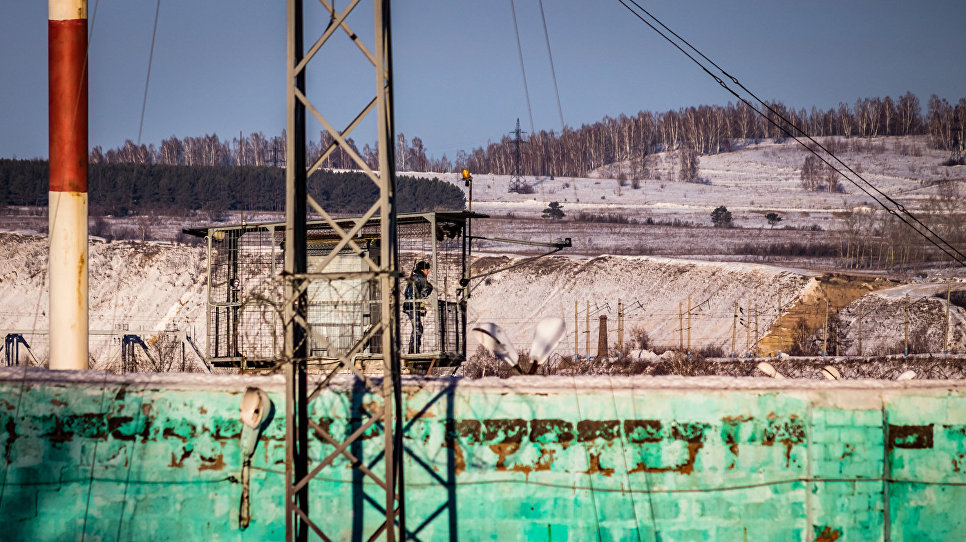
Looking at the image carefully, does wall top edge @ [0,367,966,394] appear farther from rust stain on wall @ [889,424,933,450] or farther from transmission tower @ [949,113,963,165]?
transmission tower @ [949,113,963,165]

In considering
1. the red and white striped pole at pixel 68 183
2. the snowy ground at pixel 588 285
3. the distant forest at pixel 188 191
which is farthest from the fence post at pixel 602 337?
the distant forest at pixel 188 191

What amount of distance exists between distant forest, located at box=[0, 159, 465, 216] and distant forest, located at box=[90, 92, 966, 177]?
136ft

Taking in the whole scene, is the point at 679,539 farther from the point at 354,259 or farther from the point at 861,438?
the point at 354,259

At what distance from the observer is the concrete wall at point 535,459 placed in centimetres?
886

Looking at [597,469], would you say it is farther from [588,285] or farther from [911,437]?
Result: [588,285]

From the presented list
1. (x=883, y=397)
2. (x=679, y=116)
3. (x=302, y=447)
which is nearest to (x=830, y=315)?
(x=883, y=397)

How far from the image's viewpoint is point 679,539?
351 inches

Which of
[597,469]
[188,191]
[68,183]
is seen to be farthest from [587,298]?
[188,191]

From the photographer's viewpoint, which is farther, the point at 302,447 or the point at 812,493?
the point at 812,493

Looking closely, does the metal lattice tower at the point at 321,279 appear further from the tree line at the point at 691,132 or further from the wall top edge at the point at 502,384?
the tree line at the point at 691,132


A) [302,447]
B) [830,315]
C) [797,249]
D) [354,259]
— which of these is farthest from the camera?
[797,249]

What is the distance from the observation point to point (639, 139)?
437 ft

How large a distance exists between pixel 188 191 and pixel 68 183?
60.6 meters

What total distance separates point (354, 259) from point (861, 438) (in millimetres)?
11038
